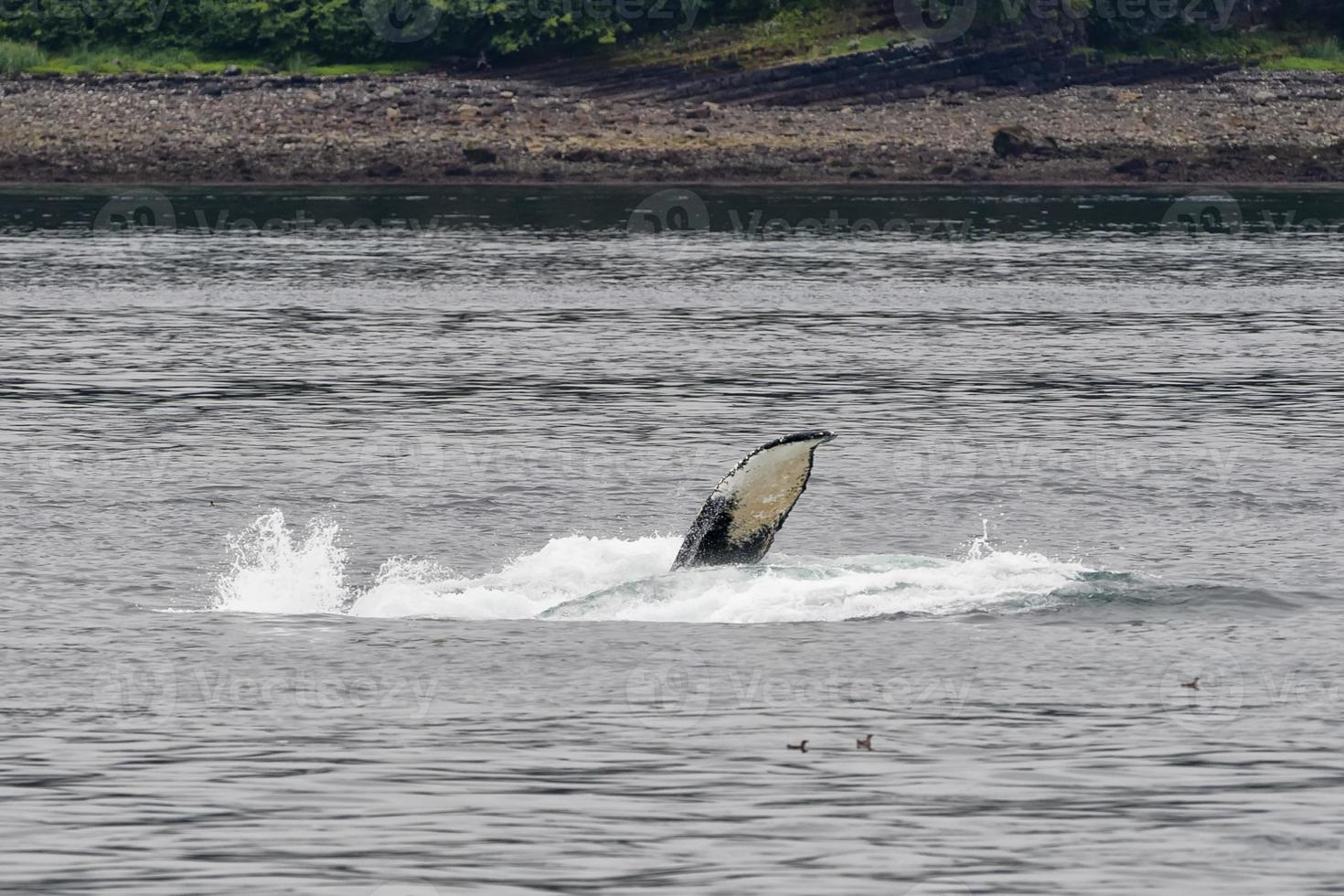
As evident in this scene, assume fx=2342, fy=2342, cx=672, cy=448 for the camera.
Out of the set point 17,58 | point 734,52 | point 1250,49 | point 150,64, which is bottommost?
point 1250,49

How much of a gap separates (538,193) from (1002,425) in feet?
227

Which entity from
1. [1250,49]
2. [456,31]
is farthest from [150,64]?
[1250,49]

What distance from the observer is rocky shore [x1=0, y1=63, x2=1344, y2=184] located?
108625 mm

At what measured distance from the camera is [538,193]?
10538cm

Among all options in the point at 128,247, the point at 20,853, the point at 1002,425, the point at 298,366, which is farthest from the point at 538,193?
the point at 20,853

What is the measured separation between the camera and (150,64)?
383ft

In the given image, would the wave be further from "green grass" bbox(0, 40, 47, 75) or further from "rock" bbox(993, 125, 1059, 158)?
"green grass" bbox(0, 40, 47, 75)

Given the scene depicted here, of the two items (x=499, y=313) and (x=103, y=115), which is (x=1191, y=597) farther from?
(x=103, y=115)

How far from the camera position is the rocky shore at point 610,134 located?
4277 inches

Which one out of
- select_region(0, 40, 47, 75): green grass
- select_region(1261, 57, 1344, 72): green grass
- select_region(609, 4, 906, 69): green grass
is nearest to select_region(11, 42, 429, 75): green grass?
select_region(0, 40, 47, 75): green grass

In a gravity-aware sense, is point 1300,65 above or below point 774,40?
below

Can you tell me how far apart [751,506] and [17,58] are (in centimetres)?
10049

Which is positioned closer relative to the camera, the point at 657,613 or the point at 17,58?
the point at 657,613

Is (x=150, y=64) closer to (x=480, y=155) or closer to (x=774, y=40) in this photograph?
(x=480, y=155)
